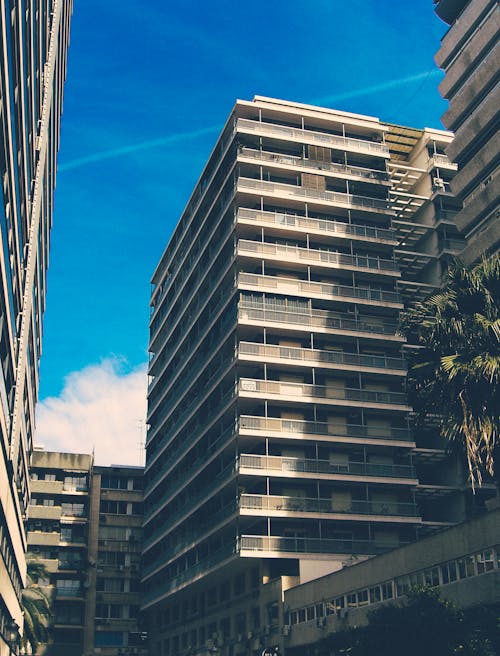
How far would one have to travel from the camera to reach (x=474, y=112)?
199 ft

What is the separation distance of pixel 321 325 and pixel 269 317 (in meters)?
4.02

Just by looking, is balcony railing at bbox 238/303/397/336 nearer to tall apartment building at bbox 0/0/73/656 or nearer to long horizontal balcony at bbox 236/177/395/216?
long horizontal balcony at bbox 236/177/395/216

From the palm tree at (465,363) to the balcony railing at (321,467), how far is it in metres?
18.6

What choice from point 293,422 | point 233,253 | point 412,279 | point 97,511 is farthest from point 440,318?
point 97,511

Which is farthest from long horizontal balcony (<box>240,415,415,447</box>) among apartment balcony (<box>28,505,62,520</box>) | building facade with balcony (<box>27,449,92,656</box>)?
apartment balcony (<box>28,505,62,520</box>)

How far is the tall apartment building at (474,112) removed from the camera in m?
57.7

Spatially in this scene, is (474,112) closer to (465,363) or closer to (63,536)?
(465,363)

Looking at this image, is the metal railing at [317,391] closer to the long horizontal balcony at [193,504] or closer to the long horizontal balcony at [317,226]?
the long horizontal balcony at [193,504]

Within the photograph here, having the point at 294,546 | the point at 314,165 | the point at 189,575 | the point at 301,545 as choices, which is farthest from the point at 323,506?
the point at 314,165

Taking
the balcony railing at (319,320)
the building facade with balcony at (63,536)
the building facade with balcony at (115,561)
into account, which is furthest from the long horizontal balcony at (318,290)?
the building facade with balcony at (115,561)

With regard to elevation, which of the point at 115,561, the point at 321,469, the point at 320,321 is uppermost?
the point at 320,321

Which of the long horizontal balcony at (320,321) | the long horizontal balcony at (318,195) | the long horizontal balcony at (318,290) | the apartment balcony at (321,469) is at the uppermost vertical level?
the long horizontal balcony at (318,195)

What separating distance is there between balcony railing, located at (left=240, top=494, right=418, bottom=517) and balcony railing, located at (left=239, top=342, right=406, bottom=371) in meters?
9.85

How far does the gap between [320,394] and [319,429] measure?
2607 millimetres
